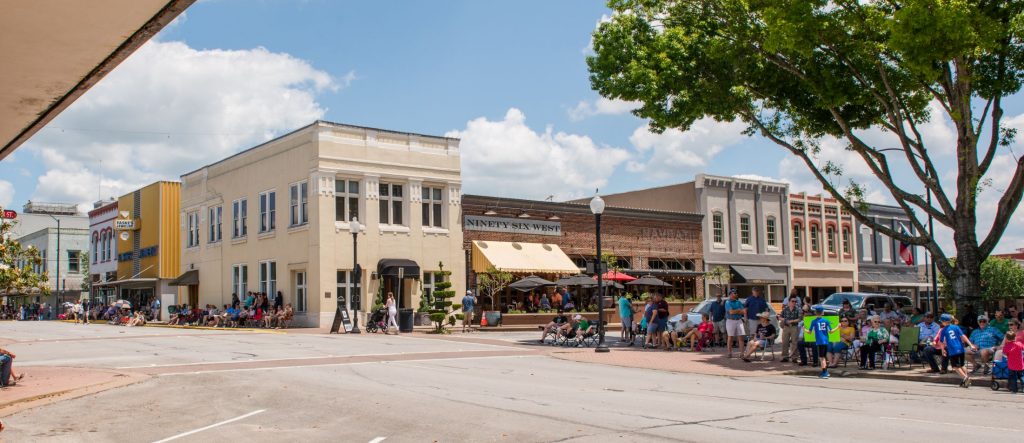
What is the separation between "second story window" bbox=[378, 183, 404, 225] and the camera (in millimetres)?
38688

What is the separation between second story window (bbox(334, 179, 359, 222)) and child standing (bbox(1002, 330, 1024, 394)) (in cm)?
2731

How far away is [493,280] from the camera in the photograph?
37.5 m

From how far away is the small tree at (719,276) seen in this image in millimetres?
47688

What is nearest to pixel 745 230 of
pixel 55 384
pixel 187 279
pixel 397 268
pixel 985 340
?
pixel 397 268

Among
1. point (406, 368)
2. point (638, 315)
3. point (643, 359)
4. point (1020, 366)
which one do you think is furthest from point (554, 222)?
point (1020, 366)

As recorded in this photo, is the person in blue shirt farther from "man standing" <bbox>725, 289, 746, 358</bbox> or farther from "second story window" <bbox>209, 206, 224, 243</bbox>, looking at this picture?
"second story window" <bbox>209, 206, 224, 243</bbox>

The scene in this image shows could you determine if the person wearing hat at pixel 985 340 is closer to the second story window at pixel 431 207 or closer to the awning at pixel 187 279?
the second story window at pixel 431 207

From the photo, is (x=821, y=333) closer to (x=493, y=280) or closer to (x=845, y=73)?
(x=845, y=73)

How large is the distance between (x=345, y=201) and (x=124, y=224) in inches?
911

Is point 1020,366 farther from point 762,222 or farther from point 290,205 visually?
point 762,222

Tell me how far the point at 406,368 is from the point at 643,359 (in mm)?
6210

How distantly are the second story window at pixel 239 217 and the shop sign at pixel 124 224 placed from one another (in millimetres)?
13128

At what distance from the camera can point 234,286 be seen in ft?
144

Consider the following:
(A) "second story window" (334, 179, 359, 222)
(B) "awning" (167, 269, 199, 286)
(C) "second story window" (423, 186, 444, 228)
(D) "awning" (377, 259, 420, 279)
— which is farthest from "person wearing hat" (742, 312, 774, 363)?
(B) "awning" (167, 269, 199, 286)
